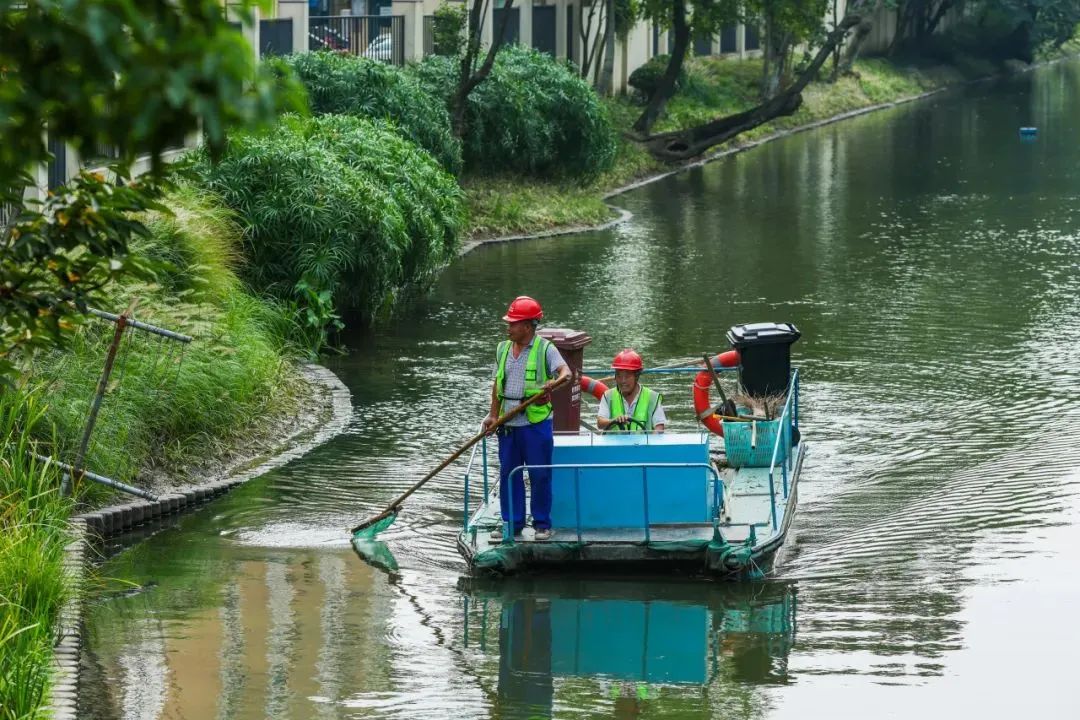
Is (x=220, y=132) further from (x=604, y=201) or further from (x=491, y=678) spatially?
(x=604, y=201)

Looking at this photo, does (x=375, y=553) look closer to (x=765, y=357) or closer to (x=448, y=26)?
(x=765, y=357)

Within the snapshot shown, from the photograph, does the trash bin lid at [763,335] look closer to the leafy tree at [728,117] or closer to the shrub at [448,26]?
the shrub at [448,26]

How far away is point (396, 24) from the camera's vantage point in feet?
128

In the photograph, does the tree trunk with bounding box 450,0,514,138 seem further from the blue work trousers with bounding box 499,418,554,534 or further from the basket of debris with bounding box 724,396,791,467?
the blue work trousers with bounding box 499,418,554,534

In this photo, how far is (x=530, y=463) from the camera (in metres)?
11.6

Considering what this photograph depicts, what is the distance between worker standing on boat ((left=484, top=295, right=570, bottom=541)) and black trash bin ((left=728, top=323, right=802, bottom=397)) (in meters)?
3.14

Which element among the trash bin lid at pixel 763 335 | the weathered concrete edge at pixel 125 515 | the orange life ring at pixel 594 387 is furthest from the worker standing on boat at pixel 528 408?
the trash bin lid at pixel 763 335

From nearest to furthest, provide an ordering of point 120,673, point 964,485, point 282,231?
point 120,673 < point 964,485 < point 282,231

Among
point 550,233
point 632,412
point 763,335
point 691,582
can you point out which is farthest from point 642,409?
point 550,233

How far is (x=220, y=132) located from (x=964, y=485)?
11807mm

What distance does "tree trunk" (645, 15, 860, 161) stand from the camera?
4253 cm

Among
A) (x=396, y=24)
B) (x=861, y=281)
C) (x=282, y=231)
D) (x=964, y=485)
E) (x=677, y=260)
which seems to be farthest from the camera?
(x=396, y=24)

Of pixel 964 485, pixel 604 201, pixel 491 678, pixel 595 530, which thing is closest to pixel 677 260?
pixel 604 201

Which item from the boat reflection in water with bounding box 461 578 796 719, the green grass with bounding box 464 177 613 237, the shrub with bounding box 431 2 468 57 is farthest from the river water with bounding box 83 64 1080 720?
the shrub with bounding box 431 2 468 57
